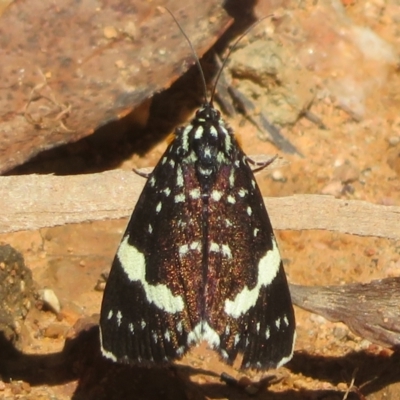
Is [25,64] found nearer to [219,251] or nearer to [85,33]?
[85,33]

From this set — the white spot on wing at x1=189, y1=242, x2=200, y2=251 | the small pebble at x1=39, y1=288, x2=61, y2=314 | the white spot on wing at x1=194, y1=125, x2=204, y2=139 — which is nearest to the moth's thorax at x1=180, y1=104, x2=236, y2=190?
the white spot on wing at x1=194, y1=125, x2=204, y2=139

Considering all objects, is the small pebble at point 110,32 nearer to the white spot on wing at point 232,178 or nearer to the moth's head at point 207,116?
the moth's head at point 207,116

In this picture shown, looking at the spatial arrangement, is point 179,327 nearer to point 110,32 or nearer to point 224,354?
point 224,354

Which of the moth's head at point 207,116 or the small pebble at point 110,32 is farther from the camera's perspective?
the small pebble at point 110,32

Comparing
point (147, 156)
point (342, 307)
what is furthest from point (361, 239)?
point (147, 156)

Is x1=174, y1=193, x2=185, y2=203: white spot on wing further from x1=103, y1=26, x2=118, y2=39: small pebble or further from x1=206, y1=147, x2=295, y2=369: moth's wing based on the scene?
x1=103, y1=26, x2=118, y2=39: small pebble

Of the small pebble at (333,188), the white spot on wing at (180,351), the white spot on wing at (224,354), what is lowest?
the small pebble at (333,188)

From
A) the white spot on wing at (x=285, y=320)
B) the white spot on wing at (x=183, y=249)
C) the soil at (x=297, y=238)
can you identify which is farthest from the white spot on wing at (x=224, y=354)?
the soil at (x=297, y=238)
